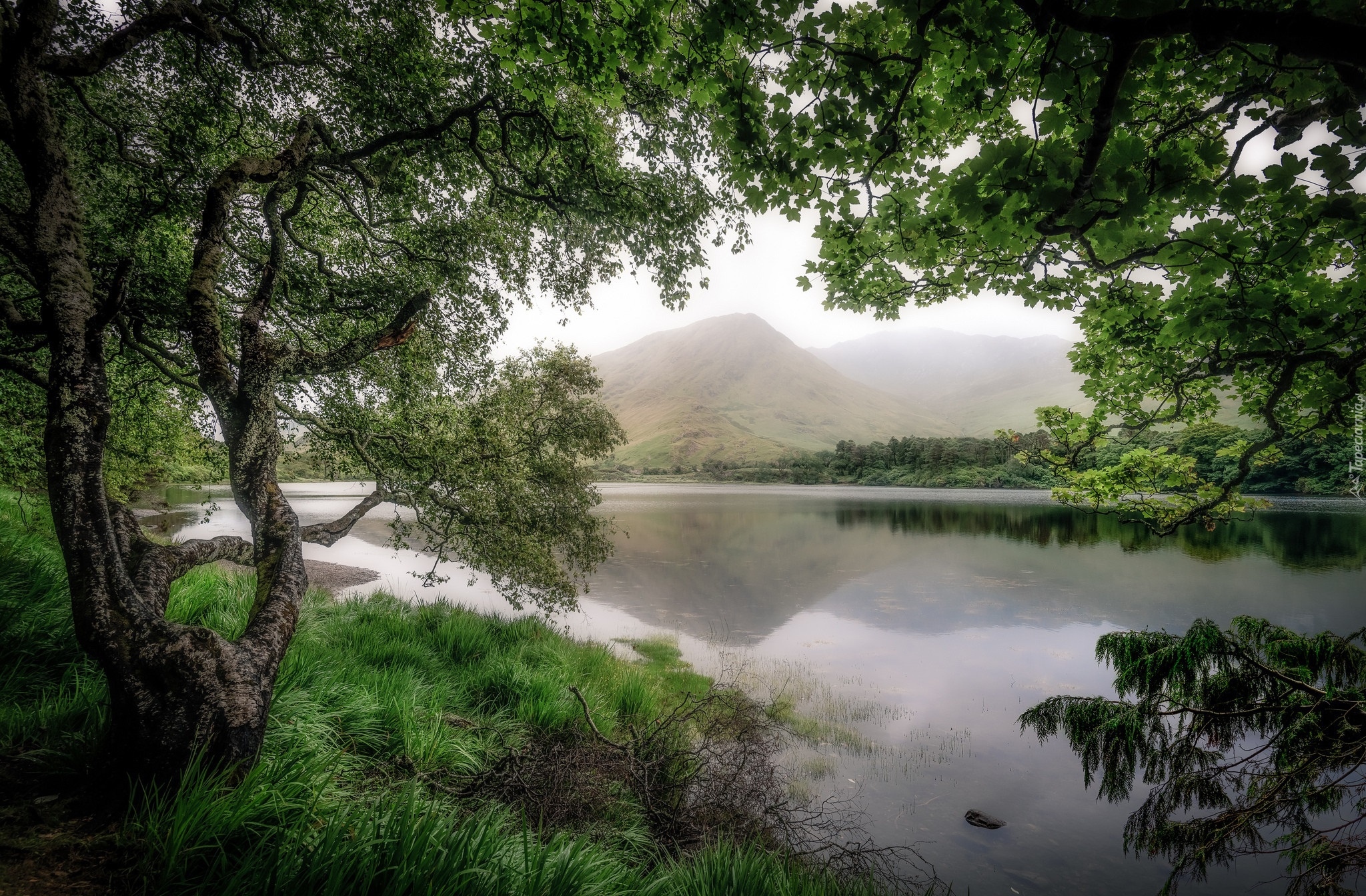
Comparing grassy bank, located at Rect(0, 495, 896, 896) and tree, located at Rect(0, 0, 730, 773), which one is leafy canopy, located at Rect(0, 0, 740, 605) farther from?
grassy bank, located at Rect(0, 495, 896, 896)

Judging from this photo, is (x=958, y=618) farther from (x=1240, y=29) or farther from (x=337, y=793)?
(x=337, y=793)

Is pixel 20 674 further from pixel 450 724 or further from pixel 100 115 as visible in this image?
pixel 100 115

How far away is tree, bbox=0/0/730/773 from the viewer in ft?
9.59

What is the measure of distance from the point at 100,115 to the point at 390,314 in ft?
10.5

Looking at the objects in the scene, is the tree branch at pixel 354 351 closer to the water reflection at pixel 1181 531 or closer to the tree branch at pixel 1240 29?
the tree branch at pixel 1240 29

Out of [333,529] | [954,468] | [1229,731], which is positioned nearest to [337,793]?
[333,529]

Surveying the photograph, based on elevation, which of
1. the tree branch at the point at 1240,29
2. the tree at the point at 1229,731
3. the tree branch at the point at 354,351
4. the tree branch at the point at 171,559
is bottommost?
the tree at the point at 1229,731

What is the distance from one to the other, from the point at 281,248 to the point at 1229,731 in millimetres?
9962

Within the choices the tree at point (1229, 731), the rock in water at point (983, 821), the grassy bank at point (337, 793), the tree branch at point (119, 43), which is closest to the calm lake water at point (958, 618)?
the rock in water at point (983, 821)

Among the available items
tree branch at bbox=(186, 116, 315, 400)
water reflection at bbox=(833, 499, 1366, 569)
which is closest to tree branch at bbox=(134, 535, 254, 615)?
tree branch at bbox=(186, 116, 315, 400)

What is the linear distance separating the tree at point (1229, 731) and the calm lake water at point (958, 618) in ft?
8.18

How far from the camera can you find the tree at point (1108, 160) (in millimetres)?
2369

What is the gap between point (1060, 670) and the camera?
543 inches

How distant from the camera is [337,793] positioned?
10.6 feet
